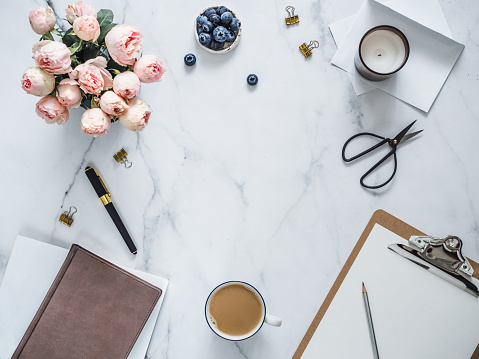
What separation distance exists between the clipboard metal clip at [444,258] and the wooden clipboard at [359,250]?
2cm

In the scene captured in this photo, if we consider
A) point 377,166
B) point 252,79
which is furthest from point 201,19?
point 377,166

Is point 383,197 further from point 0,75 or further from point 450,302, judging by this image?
point 0,75

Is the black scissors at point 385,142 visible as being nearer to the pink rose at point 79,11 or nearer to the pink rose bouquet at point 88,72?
the pink rose bouquet at point 88,72

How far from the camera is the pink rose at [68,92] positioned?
0.61 meters

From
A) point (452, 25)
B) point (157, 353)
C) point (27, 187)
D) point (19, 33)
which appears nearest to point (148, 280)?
point (157, 353)

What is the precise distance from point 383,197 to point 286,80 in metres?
0.32

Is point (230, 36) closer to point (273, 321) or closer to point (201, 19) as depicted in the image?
point (201, 19)

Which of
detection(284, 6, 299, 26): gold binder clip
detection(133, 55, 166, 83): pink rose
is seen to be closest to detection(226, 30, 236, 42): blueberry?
detection(284, 6, 299, 26): gold binder clip

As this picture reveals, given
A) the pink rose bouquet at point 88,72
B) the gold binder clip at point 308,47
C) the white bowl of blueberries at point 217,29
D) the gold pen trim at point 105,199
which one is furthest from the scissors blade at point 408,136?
the gold pen trim at point 105,199

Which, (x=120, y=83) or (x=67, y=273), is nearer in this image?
(x=120, y=83)

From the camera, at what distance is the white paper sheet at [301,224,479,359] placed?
82 centimetres

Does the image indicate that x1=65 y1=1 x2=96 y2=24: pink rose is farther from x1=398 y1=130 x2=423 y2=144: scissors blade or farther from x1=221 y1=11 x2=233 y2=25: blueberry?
x1=398 y1=130 x2=423 y2=144: scissors blade

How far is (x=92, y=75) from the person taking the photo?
597 millimetres

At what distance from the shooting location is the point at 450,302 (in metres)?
0.82
